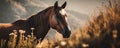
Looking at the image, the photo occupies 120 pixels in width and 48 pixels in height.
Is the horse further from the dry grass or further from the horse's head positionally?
the dry grass

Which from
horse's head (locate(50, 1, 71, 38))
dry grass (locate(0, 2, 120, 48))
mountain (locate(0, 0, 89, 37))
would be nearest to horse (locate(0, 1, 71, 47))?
horse's head (locate(50, 1, 71, 38))

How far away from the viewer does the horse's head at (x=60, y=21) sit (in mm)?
7238

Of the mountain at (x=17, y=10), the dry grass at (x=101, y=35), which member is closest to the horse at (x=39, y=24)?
the dry grass at (x=101, y=35)

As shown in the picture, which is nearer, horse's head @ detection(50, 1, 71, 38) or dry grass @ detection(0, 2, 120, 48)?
dry grass @ detection(0, 2, 120, 48)

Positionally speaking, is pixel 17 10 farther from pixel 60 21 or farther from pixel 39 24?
pixel 60 21

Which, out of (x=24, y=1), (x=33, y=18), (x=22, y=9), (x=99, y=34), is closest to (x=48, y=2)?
(x=24, y=1)

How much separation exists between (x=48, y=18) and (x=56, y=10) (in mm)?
360

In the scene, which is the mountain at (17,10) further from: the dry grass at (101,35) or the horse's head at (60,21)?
the dry grass at (101,35)

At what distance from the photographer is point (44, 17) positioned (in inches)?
311

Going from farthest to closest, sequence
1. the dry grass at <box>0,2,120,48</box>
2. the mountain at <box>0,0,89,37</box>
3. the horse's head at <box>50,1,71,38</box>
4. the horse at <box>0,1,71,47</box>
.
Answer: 1. the mountain at <box>0,0,89,37</box>
2. the horse at <box>0,1,71,47</box>
3. the horse's head at <box>50,1,71,38</box>
4. the dry grass at <box>0,2,120,48</box>

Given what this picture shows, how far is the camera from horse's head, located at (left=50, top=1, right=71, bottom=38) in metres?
7.24

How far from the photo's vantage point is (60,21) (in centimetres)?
737

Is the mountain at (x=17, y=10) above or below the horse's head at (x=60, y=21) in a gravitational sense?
below

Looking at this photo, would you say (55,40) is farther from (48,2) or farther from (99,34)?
(48,2)
